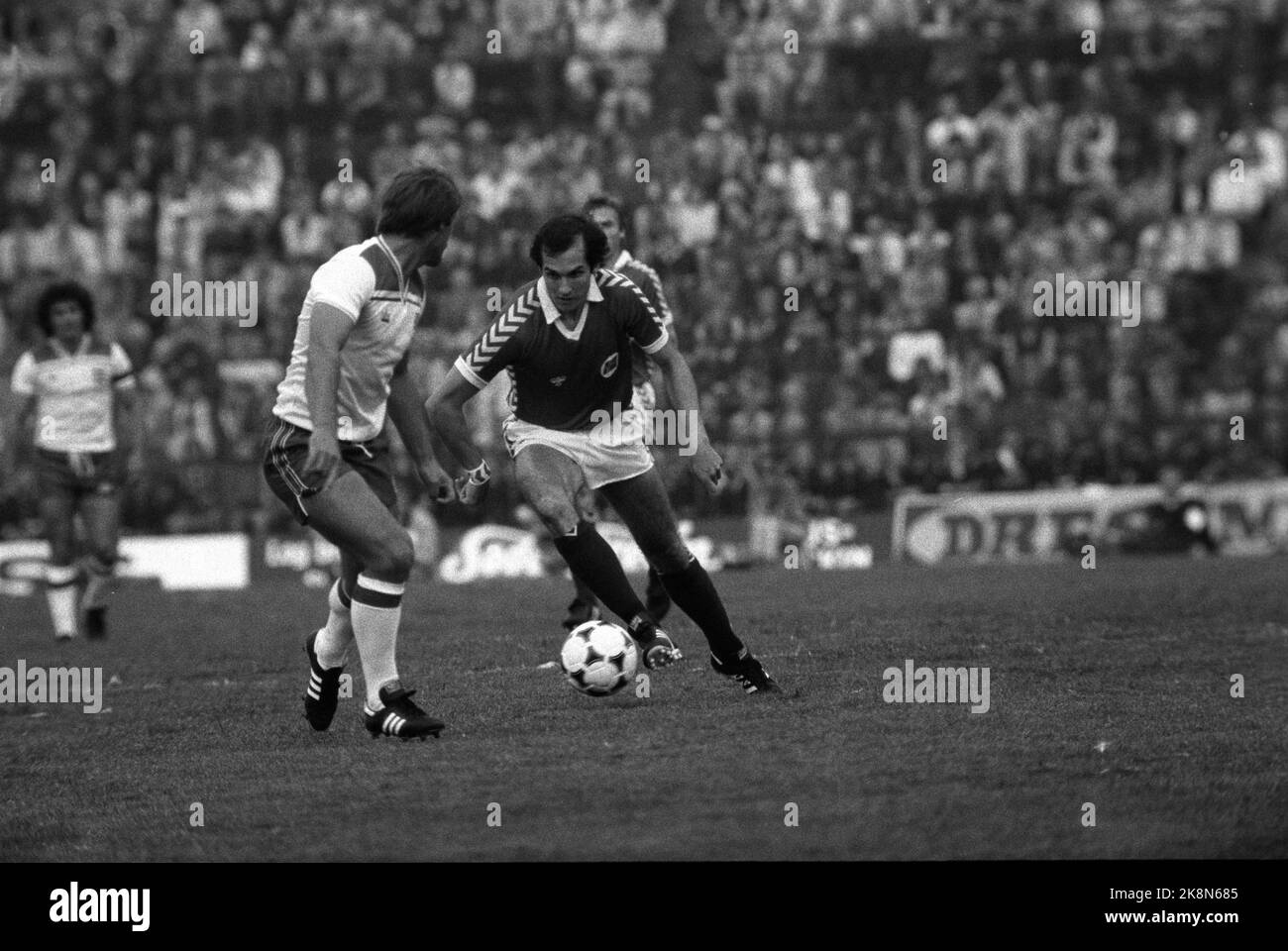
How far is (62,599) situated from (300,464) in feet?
22.2

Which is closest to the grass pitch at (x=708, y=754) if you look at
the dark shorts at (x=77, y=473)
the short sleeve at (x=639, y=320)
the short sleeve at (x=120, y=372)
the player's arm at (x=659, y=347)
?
the player's arm at (x=659, y=347)

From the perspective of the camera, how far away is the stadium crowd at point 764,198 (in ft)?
72.4

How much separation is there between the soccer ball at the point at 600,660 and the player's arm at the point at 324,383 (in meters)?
1.64

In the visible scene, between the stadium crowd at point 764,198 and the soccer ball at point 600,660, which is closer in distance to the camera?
the soccer ball at point 600,660

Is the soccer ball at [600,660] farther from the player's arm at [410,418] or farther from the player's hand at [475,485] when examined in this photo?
the player's arm at [410,418]

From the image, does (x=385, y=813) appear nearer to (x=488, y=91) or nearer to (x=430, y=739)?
(x=430, y=739)

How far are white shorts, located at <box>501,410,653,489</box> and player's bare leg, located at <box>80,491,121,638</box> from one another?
18.6 ft

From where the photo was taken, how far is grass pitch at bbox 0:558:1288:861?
6984mm

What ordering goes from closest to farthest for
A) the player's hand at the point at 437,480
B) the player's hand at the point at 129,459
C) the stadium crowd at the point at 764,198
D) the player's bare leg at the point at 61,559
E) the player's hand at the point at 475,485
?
the player's hand at the point at 437,480 → the player's hand at the point at 475,485 → the player's bare leg at the point at 61,559 → the player's hand at the point at 129,459 → the stadium crowd at the point at 764,198

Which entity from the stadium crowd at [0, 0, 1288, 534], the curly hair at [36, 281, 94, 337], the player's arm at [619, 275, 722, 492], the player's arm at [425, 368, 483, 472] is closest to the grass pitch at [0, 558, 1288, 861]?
the player's arm at [425, 368, 483, 472]

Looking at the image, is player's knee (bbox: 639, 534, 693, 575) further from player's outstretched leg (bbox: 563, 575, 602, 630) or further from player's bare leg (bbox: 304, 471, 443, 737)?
player's outstretched leg (bbox: 563, 575, 602, 630)

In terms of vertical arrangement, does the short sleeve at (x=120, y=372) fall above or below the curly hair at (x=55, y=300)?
below

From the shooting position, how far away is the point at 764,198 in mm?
24453

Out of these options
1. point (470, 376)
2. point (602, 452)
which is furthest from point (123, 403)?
point (602, 452)
